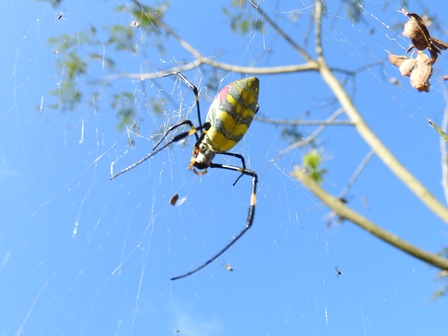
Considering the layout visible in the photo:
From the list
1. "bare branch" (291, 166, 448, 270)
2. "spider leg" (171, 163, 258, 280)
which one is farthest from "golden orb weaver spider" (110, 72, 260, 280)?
"bare branch" (291, 166, 448, 270)

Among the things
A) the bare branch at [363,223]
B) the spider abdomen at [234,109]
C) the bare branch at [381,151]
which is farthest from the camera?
the spider abdomen at [234,109]

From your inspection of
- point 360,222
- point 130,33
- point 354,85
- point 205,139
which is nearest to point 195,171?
point 205,139

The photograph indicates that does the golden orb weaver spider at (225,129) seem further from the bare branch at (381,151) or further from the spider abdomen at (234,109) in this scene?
the bare branch at (381,151)

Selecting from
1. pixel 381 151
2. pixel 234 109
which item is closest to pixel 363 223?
pixel 381 151

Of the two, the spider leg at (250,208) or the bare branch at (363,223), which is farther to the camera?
the spider leg at (250,208)

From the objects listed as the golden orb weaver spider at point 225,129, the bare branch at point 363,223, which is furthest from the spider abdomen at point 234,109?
the bare branch at point 363,223

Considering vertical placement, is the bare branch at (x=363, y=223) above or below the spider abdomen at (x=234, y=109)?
below

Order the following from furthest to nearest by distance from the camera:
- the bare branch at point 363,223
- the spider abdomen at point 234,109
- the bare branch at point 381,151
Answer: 1. the spider abdomen at point 234,109
2. the bare branch at point 381,151
3. the bare branch at point 363,223

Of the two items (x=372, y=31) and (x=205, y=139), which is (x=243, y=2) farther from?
(x=205, y=139)
